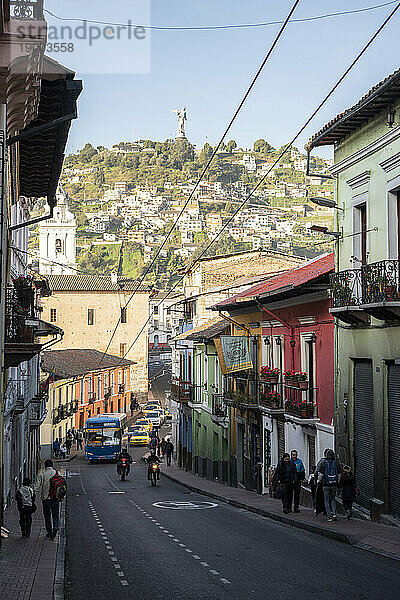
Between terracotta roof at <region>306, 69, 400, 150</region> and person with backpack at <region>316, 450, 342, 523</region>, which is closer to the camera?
terracotta roof at <region>306, 69, 400, 150</region>

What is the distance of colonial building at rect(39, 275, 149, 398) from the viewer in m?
94.2

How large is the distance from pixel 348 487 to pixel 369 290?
4611mm

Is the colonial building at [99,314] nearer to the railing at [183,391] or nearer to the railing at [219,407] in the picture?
the railing at [183,391]

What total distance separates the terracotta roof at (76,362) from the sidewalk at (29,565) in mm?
39120

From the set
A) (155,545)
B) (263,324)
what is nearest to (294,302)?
(263,324)

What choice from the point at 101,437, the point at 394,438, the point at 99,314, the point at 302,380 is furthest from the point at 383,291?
the point at 99,314

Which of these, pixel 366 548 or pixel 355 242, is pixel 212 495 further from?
pixel 366 548

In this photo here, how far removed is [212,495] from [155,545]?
44.7 ft

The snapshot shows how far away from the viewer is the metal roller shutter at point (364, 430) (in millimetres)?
18375

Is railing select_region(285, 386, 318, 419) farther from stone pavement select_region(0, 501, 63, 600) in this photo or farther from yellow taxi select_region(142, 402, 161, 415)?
yellow taxi select_region(142, 402, 161, 415)

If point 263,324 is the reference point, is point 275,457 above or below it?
below

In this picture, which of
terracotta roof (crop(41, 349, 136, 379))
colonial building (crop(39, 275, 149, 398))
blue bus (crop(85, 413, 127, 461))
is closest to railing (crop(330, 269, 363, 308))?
blue bus (crop(85, 413, 127, 461))

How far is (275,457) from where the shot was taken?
27.4 m

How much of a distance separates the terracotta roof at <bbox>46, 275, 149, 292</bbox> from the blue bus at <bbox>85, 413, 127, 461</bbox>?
44385 millimetres
